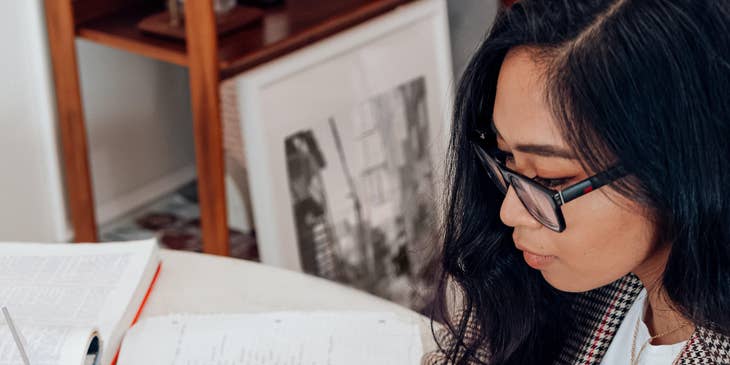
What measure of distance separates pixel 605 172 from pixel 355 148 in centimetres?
131

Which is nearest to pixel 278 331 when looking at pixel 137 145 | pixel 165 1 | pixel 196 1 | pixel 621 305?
pixel 621 305

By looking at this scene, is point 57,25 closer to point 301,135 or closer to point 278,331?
point 301,135

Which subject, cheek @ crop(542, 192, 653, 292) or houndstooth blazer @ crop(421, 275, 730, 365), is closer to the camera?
cheek @ crop(542, 192, 653, 292)

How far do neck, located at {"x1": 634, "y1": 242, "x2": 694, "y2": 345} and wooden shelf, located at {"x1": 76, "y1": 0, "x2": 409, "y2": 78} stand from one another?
3.37 ft

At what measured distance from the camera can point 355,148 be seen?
6.95ft

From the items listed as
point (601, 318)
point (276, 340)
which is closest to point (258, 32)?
point (276, 340)

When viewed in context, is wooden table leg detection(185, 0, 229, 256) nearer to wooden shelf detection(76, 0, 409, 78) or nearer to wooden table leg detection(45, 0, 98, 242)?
wooden shelf detection(76, 0, 409, 78)

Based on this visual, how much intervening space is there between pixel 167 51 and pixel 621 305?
110cm

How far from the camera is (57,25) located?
1980 mm

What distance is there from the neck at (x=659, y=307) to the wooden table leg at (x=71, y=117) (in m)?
1.31

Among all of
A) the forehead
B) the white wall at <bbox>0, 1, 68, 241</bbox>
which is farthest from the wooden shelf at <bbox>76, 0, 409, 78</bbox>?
the forehead

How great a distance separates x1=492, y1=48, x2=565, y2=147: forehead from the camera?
33.5 inches

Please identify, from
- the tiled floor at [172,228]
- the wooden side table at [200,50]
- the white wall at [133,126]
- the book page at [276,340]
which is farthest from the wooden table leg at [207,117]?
the book page at [276,340]

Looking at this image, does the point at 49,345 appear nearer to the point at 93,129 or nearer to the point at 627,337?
the point at 627,337
